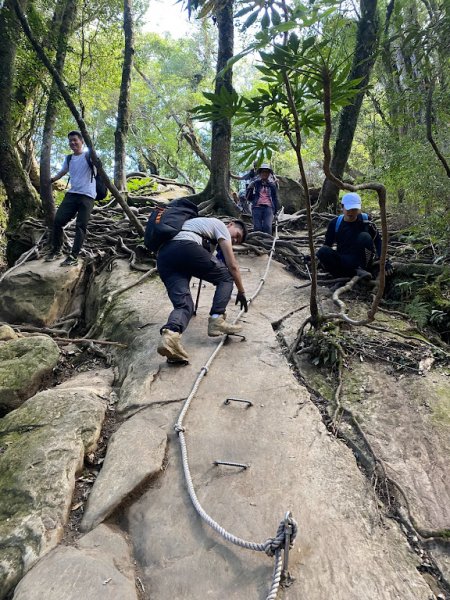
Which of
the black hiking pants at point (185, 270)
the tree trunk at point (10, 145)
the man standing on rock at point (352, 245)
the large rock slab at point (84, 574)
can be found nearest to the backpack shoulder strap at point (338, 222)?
the man standing on rock at point (352, 245)

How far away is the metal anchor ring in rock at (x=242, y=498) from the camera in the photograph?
1.69m

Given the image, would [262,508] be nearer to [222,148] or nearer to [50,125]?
[50,125]

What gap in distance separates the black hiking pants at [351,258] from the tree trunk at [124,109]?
5551 mm

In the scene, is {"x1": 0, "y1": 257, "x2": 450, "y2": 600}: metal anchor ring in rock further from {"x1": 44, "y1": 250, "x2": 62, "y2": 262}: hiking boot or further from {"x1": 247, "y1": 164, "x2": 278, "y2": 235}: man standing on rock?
{"x1": 247, "y1": 164, "x2": 278, "y2": 235}: man standing on rock

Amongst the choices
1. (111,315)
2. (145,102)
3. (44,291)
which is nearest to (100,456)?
(111,315)

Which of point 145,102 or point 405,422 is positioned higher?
point 145,102

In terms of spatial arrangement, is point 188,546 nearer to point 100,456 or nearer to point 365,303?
point 100,456

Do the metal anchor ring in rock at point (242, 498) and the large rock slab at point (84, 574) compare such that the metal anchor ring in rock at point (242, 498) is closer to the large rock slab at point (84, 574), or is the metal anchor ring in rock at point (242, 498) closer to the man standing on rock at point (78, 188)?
the large rock slab at point (84, 574)

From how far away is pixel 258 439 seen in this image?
252 cm

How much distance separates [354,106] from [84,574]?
322 inches

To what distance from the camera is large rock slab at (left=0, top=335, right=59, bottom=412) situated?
125 inches

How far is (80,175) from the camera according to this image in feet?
17.8

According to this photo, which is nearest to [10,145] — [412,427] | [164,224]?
[164,224]

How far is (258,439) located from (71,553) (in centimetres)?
117
